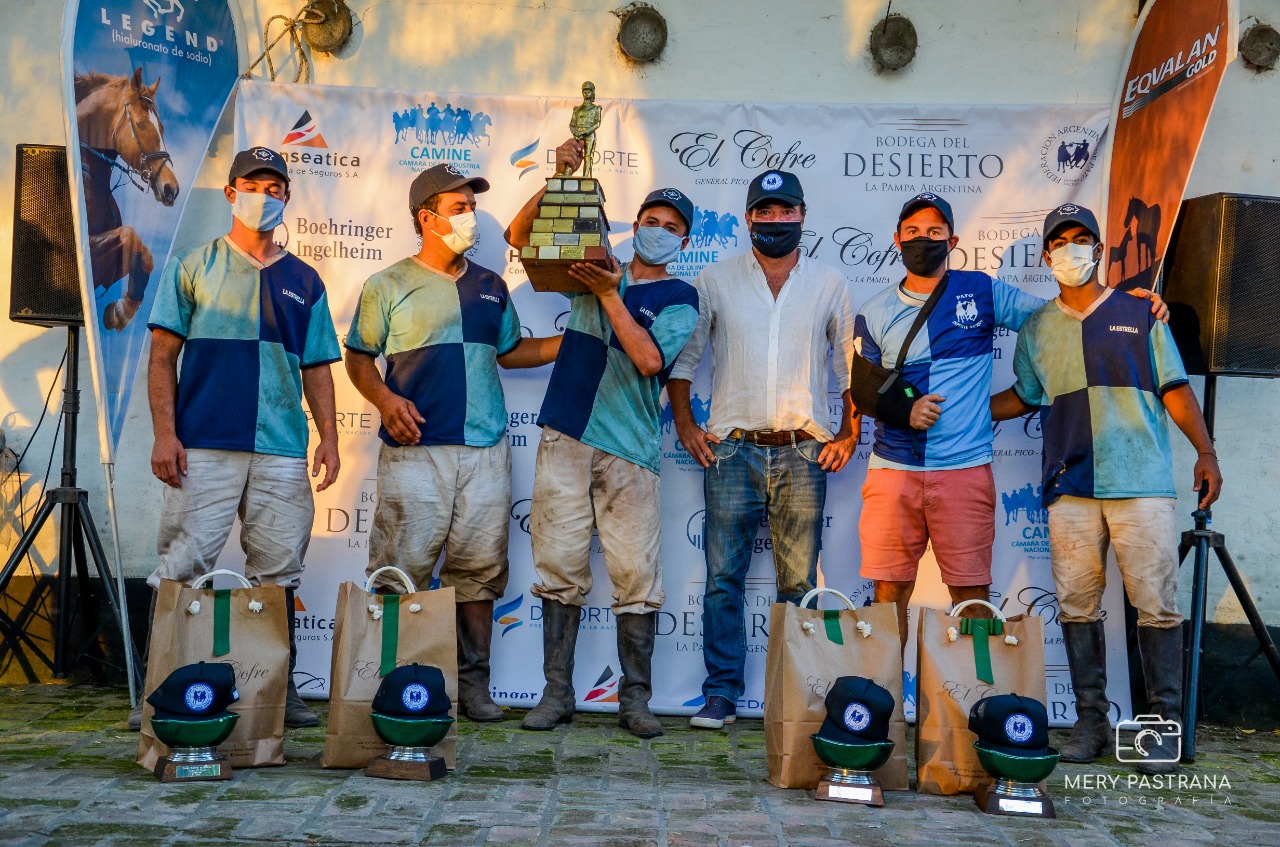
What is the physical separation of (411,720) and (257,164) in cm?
228

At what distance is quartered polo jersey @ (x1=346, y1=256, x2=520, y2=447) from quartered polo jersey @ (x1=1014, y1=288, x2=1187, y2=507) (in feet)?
7.30

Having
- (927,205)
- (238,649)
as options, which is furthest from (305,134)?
(927,205)

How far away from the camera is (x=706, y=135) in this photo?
5.45 meters

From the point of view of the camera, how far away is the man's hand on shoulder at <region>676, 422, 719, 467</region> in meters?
5.02

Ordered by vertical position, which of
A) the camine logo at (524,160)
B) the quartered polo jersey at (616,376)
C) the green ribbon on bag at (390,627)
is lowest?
the green ribbon on bag at (390,627)

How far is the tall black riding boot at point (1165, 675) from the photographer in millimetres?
4441

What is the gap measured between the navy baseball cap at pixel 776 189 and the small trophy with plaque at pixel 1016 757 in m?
2.18

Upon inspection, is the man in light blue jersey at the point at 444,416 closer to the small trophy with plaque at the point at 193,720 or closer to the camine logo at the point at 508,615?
the camine logo at the point at 508,615

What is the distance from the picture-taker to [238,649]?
3953 millimetres

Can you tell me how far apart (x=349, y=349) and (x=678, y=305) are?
1.36m

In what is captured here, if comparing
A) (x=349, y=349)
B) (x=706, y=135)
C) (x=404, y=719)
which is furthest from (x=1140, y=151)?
(x=404, y=719)

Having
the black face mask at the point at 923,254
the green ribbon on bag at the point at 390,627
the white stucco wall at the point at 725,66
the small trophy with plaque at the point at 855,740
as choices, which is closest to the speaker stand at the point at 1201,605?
the white stucco wall at the point at 725,66

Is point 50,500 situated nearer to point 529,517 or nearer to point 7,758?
point 7,758

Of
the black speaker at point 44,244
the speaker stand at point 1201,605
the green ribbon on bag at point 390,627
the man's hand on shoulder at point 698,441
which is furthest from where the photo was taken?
the black speaker at point 44,244
